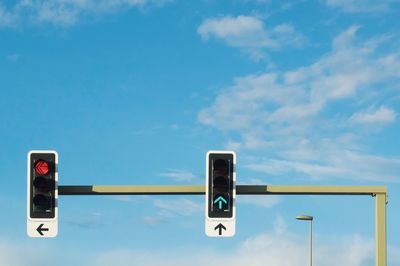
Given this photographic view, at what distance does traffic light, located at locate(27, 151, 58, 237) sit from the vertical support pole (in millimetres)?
6401

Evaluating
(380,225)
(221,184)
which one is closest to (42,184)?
(221,184)

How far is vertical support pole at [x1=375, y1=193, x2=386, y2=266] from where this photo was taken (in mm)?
19375

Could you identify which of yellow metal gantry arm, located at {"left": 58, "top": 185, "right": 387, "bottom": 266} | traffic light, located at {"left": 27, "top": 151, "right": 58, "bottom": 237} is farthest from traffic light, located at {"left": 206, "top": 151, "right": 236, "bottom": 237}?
traffic light, located at {"left": 27, "top": 151, "right": 58, "bottom": 237}

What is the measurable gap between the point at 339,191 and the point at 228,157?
262 cm

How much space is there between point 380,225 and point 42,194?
266 inches

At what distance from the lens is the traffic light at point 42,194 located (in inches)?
709

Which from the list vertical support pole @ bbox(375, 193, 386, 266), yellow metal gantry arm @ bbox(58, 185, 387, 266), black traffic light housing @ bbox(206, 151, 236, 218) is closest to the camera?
black traffic light housing @ bbox(206, 151, 236, 218)

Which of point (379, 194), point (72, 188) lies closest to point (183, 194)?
point (72, 188)

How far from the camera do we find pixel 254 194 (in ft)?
62.3

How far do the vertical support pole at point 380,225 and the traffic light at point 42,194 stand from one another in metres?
6.40

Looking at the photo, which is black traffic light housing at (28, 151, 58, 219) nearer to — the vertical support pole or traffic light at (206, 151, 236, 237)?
traffic light at (206, 151, 236, 237)

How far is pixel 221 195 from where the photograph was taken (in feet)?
58.9

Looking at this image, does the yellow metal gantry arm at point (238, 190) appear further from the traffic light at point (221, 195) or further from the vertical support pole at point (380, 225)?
the traffic light at point (221, 195)

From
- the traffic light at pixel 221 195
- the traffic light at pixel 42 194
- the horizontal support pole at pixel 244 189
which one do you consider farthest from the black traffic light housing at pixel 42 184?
the traffic light at pixel 221 195
